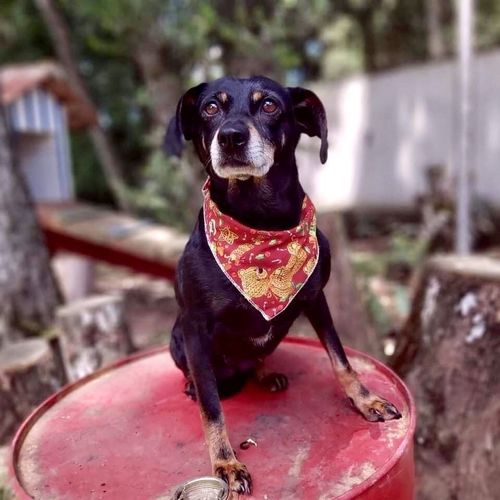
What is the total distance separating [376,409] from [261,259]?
0.54 metres

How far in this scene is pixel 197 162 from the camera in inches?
195

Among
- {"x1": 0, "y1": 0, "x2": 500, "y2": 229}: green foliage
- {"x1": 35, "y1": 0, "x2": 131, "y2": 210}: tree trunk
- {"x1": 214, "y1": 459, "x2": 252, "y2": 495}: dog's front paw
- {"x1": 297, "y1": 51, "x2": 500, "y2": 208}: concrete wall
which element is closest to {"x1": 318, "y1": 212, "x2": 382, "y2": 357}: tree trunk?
{"x1": 0, "y1": 0, "x2": 500, "y2": 229}: green foliage

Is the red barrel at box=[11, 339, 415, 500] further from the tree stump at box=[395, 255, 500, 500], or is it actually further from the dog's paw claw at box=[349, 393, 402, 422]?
the tree stump at box=[395, 255, 500, 500]

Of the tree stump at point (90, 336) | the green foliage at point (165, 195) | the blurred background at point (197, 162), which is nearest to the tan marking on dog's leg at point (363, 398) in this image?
the blurred background at point (197, 162)

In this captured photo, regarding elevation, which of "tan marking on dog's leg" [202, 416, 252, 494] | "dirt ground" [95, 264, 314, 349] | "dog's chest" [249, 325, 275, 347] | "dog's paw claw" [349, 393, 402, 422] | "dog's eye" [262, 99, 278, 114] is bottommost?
"dirt ground" [95, 264, 314, 349]

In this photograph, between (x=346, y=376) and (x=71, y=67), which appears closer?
(x=346, y=376)

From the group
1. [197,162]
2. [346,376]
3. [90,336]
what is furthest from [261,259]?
[197,162]

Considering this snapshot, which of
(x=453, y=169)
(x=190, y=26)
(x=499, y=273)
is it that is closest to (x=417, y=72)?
(x=453, y=169)

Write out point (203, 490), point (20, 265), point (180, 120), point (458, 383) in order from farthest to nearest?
point (20, 265), point (458, 383), point (180, 120), point (203, 490)

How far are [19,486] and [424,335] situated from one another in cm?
175

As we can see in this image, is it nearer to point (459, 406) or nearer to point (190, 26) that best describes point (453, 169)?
point (190, 26)

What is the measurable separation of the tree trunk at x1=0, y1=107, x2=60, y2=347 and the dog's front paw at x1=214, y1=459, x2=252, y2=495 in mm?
2773

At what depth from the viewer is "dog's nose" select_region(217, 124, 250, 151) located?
1417 millimetres

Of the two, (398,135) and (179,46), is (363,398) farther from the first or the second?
(398,135)
